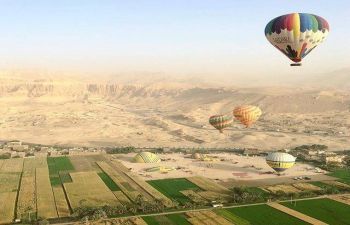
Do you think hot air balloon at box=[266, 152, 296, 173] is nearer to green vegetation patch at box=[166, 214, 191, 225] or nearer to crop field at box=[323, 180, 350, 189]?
crop field at box=[323, 180, 350, 189]

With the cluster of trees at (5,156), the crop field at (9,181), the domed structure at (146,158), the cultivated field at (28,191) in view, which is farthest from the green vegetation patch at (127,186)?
the cluster of trees at (5,156)

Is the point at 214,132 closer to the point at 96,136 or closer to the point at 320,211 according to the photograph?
the point at 96,136

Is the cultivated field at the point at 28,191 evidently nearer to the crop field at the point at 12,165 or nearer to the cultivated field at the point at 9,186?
the cultivated field at the point at 9,186

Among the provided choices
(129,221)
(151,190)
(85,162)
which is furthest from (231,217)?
(85,162)

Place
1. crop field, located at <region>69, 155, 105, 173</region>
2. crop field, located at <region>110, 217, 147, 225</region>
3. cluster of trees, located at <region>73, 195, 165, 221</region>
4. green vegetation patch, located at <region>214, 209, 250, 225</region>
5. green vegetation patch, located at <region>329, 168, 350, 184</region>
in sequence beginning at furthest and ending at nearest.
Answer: crop field, located at <region>69, 155, 105, 173</region> < green vegetation patch, located at <region>329, 168, 350, 184</region> < cluster of trees, located at <region>73, 195, 165, 221</region> < green vegetation patch, located at <region>214, 209, 250, 225</region> < crop field, located at <region>110, 217, 147, 225</region>

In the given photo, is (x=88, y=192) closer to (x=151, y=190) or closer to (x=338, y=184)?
(x=151, y=190)

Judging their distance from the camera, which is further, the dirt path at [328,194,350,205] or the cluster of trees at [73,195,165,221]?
the dirt path at [328,194,350,205]

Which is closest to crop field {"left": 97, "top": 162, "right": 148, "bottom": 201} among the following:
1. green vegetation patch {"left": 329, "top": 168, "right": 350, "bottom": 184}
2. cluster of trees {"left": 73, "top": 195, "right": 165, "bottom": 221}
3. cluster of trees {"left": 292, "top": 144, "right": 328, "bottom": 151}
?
cluster of trees {"left": 73, "top": 195, "right": 165, "bottom": 221}
